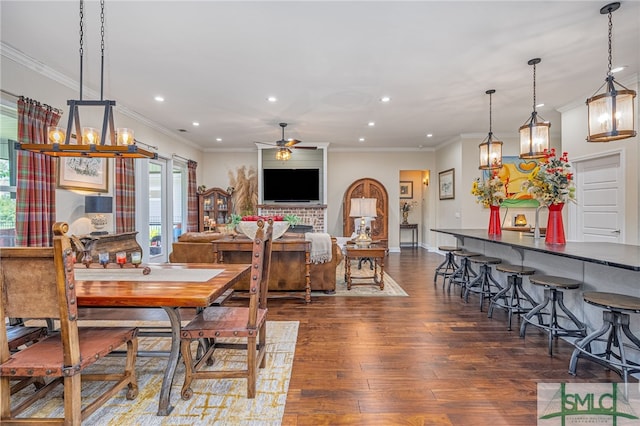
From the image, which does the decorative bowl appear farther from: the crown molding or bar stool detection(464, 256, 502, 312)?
the crown molding

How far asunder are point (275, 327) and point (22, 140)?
3.22 m

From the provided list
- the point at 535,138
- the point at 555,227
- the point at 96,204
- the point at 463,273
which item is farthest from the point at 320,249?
the point at 96,204

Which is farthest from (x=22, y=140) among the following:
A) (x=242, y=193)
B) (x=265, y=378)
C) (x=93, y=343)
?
(x=242, y=193)

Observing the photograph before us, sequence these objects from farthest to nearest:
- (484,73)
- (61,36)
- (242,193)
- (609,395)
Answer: (242,193) → (484,73) → (61,36) → (609,395)

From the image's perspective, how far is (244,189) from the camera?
910cm

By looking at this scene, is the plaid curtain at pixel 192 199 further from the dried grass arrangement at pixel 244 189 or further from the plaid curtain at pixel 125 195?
the plaid curtain at pixel 125 195

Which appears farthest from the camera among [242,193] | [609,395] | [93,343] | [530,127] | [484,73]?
[242,193]

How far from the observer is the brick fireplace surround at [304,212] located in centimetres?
852

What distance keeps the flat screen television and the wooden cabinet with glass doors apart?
1.12 metres

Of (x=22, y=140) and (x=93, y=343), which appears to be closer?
(x=93, y=343)

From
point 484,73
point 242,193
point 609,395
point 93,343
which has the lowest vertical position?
point 609,395

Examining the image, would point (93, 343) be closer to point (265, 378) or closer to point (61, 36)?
point (265, 378)

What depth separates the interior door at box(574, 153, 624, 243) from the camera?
4574mm

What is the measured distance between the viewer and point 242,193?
9.09 m
